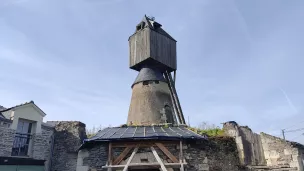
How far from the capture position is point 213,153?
346 inches

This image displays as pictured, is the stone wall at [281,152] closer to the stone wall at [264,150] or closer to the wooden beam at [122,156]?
the stone wall at [264,150]

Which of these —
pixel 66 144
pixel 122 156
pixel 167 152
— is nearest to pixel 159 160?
pixel 167 152

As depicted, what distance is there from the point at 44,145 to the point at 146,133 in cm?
722

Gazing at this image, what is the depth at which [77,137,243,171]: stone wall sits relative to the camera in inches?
334

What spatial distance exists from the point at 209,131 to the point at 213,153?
134cm

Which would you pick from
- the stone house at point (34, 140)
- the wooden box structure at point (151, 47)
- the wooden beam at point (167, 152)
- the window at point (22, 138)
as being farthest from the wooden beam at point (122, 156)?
the wooden box structure at point (151, 47)

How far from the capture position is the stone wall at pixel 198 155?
27.8 ft

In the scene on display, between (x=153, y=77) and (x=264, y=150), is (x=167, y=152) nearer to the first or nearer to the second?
(x=264, y=150)

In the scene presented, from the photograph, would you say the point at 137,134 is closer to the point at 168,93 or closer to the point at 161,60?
the point at 168,93

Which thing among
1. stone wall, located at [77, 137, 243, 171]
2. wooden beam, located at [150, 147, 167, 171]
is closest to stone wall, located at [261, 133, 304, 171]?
stone wall, located at [77, 137, 243, 171]

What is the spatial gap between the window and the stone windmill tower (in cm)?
528

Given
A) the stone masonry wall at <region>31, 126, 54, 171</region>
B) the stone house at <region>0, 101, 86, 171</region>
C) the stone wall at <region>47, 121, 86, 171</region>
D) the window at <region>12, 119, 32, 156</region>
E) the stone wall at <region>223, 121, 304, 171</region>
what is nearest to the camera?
the stone wall at <region>223, 121, 304, 171</region>

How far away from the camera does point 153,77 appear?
586 inches

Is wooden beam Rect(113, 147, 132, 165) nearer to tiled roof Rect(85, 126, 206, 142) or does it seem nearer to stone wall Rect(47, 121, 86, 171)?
tiled roof Rect(85, 126, 206, 142)
